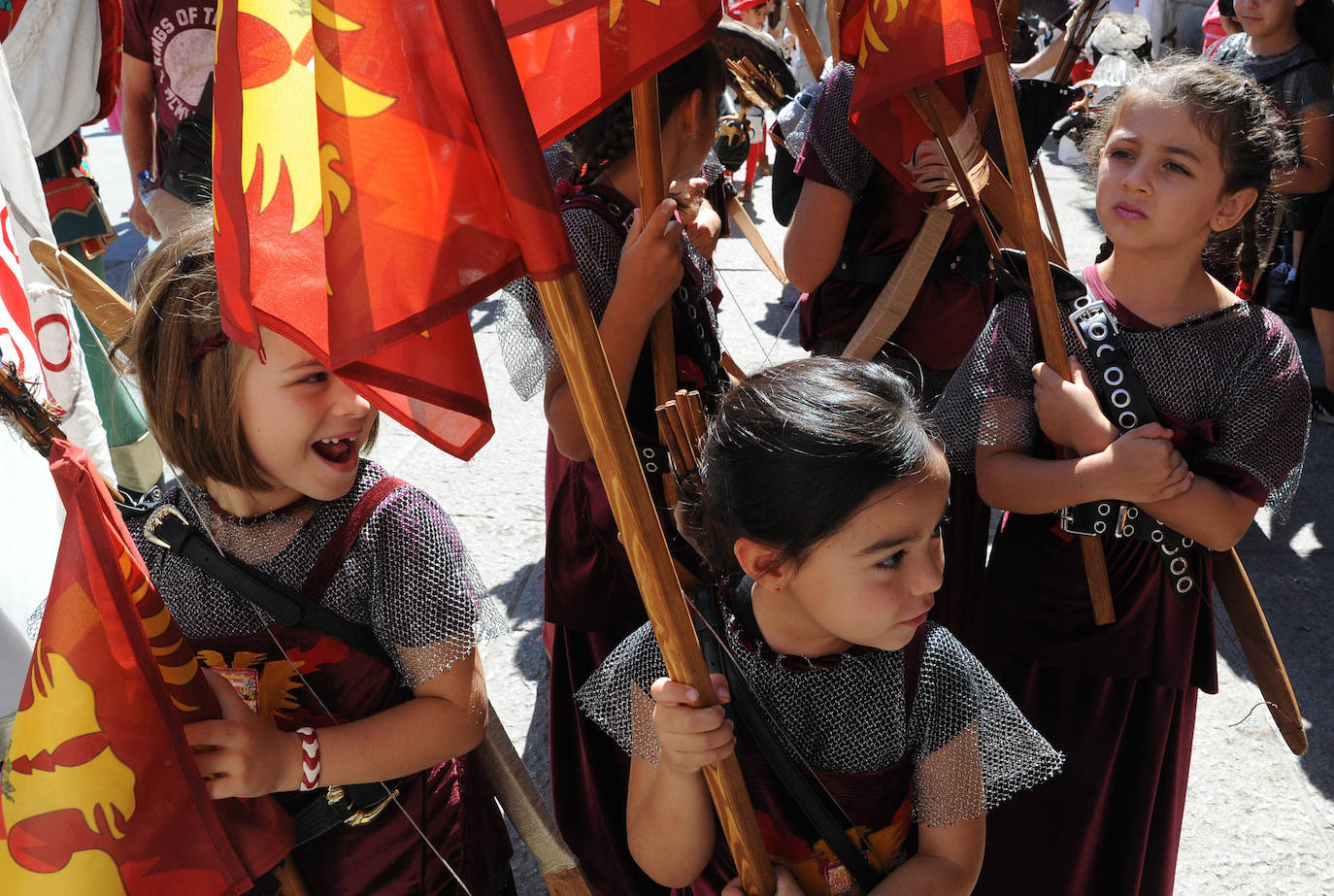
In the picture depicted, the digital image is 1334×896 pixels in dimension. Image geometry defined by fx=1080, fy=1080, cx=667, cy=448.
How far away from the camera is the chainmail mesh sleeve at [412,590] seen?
128 cm

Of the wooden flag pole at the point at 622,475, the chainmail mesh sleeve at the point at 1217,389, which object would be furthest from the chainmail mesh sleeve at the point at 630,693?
the chainmail mesh sleeve at the point at 1217,389

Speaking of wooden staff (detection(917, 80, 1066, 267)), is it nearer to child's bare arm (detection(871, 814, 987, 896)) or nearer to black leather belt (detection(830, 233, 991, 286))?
black leather belt (detection(830, 233, 991, 286))

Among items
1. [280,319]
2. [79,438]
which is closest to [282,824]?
[280,319]

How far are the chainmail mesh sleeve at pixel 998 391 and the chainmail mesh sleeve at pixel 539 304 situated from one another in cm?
59

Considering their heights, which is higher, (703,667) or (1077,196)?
(703,667)

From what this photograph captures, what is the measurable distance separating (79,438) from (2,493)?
0.21 meters

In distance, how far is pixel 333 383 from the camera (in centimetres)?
123

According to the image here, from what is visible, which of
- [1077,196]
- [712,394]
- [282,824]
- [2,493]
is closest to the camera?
[282,824]

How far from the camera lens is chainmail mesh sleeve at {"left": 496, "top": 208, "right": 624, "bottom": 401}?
170cm

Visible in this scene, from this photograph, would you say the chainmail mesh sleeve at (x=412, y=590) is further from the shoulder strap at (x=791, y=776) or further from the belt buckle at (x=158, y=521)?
the shoulder strap at (x=791, y=776)

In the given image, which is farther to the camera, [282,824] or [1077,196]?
[1077,196]

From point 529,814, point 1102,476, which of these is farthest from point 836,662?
point 1102,476

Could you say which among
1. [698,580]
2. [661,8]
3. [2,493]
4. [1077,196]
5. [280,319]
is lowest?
[1077,196]

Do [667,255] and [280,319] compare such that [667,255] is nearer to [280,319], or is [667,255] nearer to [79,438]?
[280,319]
